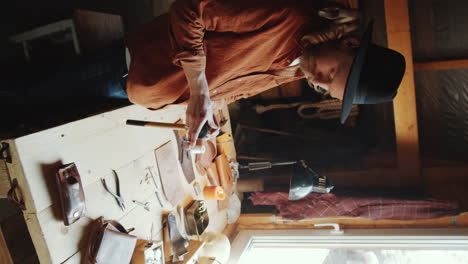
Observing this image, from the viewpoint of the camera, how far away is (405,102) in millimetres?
3463

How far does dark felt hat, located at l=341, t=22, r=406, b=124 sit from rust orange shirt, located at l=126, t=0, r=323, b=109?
0.26 m

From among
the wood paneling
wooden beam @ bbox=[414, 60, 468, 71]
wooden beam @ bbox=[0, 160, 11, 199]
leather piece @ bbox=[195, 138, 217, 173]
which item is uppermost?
wooden beam @ bbox=[414, 60, 468, 71]

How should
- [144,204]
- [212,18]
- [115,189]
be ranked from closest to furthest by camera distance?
[212,18] < [115,189] < [144,204]

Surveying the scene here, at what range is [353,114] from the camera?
4.05 meters

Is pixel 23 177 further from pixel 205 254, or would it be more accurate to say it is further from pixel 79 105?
pixel 205 254

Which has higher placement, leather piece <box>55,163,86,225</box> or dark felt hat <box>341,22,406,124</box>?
dark felt hat <box>341,22,406,124</box>

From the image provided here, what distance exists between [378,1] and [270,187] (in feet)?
8.47

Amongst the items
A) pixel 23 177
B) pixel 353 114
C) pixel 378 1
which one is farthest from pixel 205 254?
pixel 378 1

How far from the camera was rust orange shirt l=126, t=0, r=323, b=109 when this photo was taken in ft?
4.57

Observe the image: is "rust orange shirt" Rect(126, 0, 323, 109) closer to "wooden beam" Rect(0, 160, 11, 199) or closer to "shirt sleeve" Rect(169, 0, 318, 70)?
"shirt sleeve" Rect(169, 0, 318, 70)

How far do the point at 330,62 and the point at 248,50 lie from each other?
0.40 m

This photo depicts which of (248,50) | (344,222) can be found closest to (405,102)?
(344,222)

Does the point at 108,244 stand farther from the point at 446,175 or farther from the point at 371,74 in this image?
the point at 446,175

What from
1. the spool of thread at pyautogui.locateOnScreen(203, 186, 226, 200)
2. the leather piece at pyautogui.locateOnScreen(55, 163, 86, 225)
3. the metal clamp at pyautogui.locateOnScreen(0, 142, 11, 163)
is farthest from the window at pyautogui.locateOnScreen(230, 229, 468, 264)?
the metal clamp at pyautogui.locateOnScreen(0, 142, 11, 163)
